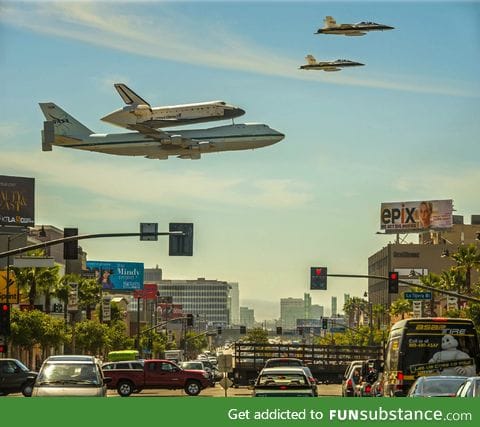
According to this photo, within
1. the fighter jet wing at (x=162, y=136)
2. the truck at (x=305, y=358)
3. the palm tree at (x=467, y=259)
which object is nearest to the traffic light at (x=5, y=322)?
the truck at (x=305, y=358)

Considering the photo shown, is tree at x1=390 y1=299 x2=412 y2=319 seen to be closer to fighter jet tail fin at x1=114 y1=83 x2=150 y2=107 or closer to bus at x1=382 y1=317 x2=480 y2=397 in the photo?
fighter jet tail fin at x1=114 y1=83 x2=150 y2=107

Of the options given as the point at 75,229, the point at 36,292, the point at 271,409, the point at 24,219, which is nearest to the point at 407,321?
the point at 271,409

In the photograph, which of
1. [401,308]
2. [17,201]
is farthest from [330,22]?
[17,201]

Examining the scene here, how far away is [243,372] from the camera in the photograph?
73250mm

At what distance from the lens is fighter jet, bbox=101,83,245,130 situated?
406 ft

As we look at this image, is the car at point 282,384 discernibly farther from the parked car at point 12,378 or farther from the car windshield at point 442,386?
the parked car at point 12,378

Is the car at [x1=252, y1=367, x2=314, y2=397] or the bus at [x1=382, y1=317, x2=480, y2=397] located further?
the bus at [x1=382, y1=317, x2=480, y2=397]

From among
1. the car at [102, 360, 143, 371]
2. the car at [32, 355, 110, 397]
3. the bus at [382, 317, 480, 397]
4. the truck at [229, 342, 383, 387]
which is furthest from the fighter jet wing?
the car at [32, 355, 110, 397]

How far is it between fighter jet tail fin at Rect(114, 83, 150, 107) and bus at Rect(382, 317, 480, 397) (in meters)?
90.3

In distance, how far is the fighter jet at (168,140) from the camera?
11494 cm

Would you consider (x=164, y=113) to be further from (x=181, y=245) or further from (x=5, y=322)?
(x=5, y=322)

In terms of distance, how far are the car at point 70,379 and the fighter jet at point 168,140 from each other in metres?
79.0

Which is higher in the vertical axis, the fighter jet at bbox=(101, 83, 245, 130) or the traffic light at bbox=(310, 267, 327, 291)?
the fighter jet at bbox=(101, 83, 245, 130)

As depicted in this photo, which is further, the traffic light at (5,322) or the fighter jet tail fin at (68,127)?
the fighter jet tail fin at (68,127)
